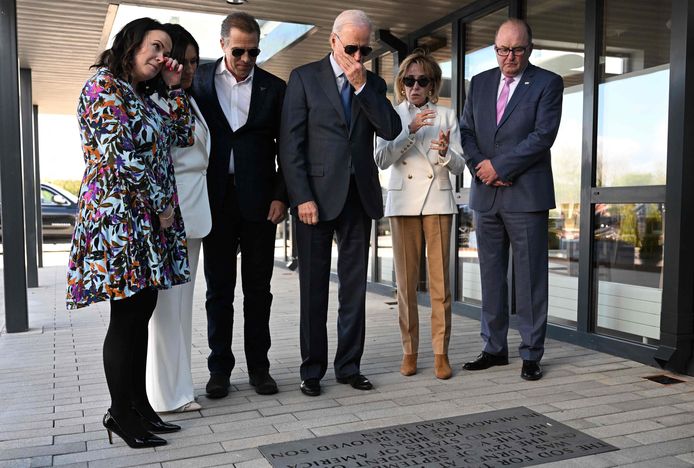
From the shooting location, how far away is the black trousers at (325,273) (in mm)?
3365

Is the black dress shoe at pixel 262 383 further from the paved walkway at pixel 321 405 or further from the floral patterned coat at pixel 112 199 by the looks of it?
the floral patterned coat at pixel 112 199

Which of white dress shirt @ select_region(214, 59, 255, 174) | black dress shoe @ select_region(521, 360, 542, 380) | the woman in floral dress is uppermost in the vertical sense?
white dress shirt @ select_region(214, 59, 255, 174)

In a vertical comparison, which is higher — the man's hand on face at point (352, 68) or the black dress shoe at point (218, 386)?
the man's hand on face at point (352, 68)

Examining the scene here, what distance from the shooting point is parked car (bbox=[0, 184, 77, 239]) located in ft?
51.8

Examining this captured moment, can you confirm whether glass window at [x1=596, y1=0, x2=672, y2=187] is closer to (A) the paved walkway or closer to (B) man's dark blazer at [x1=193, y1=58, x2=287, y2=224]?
(A) the paved walkway

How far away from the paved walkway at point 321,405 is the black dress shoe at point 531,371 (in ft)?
0.17

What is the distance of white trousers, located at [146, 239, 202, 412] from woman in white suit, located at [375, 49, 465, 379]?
1.31 metres

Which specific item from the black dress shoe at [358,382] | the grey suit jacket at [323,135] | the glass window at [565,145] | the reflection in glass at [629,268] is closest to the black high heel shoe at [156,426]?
the black dress shoe at [358,382]

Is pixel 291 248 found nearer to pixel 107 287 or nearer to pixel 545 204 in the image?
pixel 545 204

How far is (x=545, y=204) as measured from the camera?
12.2 ft

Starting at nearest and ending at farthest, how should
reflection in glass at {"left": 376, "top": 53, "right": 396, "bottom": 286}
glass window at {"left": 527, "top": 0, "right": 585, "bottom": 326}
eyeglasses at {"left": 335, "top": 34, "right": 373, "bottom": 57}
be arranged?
eyeglasses at {"left": 335, "top": 34, "right": 373, "bottom": 57}, glass window at {"left": 527, "top": 0, "right": 585, "bottom": 326}, reflection in glass at {"left": 376, "top": 53, "right": 396, "bottom": 286}

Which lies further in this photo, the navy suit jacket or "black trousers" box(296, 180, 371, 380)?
the navy suit jacket

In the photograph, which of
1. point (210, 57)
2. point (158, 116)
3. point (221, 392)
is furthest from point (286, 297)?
point (158, 116)

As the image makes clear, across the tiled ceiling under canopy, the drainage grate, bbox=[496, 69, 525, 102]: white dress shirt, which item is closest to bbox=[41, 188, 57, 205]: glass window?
the tiled ceiling under canopy
